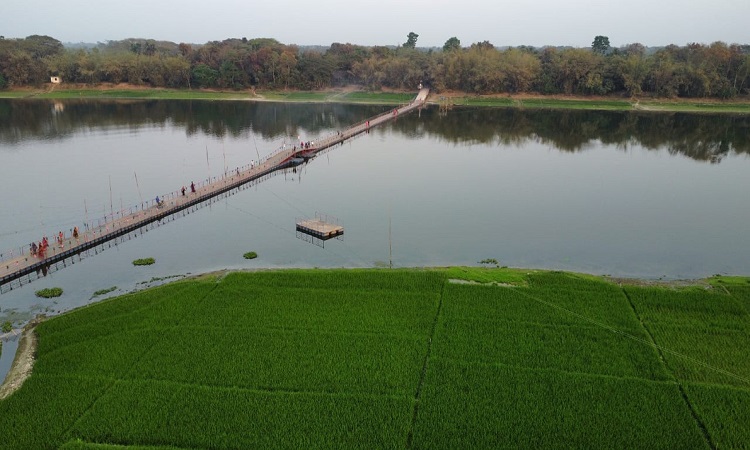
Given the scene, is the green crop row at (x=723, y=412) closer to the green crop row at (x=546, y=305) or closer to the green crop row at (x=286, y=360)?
the green crop row at (x=546, y=305)

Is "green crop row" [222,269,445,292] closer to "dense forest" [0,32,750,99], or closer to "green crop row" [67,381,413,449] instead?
"green crop row" [67,381,413,449]

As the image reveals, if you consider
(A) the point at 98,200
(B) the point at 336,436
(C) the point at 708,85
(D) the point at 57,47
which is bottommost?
(B) the point at 336,436

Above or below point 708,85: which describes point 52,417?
below

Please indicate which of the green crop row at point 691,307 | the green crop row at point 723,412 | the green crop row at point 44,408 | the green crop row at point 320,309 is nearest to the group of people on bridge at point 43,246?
the green crop row at point 320,309

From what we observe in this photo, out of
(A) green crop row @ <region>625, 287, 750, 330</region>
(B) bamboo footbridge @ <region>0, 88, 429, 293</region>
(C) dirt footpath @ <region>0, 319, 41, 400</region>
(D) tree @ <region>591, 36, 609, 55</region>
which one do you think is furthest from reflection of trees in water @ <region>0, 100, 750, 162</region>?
(D) tree @ <region>591, 36, 609, 55</region>

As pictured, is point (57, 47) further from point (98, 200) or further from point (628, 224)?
point (628, 224)

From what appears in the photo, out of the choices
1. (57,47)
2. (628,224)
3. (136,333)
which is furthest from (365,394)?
(57,47)
